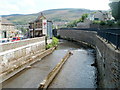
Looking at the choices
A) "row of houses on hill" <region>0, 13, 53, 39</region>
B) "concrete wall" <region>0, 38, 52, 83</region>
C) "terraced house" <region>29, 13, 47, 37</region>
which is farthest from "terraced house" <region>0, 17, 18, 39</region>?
"concrete wall" <region>0, 38, 52, 83</region>

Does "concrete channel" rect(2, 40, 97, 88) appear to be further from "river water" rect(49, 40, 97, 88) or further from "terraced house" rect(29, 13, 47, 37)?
"terraced house" rect(29, 13, 47, 37)

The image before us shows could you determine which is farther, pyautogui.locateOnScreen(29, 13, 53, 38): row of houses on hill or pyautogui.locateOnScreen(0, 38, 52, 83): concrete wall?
pyautogui.locateOnScreen(29, 13, 53, 38): row of houses on hill

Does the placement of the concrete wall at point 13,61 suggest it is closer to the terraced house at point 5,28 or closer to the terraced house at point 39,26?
the terraced house at point 39,26

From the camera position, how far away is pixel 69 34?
82.3m

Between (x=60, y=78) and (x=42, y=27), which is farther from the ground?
(x=42, y=27)

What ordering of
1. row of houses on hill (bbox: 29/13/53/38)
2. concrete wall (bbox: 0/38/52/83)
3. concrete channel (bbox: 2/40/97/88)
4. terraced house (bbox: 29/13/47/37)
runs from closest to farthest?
concrete channel (bbox: 2/40/97/88)
concrete wall (bbox: 0/38/52/83)
row of houses on hill (bbox: 29/13/53/38)
terraced house (bbox: 29/13/47/37)

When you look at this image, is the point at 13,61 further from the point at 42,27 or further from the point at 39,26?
the point at 39,26

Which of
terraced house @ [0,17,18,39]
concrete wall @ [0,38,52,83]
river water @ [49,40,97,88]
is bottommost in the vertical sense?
river water @ [49,40,97,88]

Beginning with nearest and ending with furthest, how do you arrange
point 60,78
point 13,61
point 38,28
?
point 60,78
point 13,61
point 38,28

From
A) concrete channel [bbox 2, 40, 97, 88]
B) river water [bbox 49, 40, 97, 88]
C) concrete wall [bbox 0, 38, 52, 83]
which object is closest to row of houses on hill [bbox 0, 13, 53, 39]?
concrete wall [bbox 0, 38, 52, 83]

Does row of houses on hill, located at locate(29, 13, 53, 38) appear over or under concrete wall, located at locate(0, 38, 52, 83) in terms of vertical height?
over

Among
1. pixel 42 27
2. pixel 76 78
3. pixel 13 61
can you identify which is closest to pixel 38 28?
pixel 42 27

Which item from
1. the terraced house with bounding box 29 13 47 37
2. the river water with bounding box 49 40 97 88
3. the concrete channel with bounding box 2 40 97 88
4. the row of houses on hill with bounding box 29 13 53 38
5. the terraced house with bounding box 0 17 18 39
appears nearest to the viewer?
the concrete channel with bounding box 2 40 97 88

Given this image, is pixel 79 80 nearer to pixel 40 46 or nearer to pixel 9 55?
pixel 9 55
